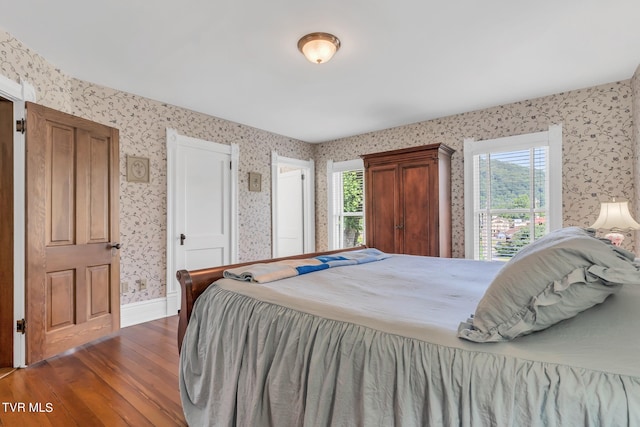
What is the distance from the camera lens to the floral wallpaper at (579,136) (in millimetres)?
3236

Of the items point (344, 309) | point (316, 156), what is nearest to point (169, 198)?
point (316, 156)

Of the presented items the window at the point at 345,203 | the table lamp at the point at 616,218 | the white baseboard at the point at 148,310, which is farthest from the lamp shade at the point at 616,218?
the white baseboard at the point at 148,310

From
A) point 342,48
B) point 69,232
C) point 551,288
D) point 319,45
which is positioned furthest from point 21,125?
point 551,288

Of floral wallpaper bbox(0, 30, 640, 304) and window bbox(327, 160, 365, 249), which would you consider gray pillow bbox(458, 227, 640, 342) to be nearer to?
floral wallpaper bbox(0, 30, 640, 304)

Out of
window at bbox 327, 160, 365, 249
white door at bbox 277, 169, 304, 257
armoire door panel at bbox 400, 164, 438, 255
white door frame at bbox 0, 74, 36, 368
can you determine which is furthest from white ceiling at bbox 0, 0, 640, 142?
white door at bbox 277, 169, 304, 257

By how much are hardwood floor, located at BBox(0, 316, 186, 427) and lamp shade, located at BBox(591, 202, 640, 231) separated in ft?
11.8

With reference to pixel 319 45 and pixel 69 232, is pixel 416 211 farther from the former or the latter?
pixel 69 232

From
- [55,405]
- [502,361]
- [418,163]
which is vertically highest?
[418,163]

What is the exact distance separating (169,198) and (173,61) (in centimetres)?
163

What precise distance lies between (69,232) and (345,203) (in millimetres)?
3804

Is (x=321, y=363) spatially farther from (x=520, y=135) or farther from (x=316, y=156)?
(x=316, y=156)

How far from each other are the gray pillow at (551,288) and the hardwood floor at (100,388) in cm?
179

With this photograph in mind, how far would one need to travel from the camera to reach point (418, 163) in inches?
158

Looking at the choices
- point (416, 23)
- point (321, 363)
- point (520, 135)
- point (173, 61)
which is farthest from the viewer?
point (520, 135)
